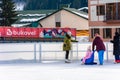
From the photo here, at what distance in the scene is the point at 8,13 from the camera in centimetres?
7038

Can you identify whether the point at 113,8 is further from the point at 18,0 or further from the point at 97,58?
the point at 18,0

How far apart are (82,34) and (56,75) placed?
157 feet

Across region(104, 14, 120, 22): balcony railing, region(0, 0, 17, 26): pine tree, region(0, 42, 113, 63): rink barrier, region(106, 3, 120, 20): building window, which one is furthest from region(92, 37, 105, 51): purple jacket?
region(0, 0, 17, 26): pine tree

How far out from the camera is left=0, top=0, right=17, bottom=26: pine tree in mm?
69688

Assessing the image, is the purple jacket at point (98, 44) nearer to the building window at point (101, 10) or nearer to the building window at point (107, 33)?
the building window at point (107, 33)

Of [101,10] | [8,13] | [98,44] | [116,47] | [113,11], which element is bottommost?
[116,47]

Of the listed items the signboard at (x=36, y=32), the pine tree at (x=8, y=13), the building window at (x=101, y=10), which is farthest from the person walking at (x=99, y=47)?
the pine tree at (x=8, y=13)

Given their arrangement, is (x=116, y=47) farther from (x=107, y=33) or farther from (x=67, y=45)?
(x=107, y=33)

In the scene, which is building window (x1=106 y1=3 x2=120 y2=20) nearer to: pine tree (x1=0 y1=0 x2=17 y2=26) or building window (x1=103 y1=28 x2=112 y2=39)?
building window (x1=103 y1=28 x2=112 y2=39)

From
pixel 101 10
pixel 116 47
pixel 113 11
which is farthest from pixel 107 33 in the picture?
pixel 116 47

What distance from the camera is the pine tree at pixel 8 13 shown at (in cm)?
6969

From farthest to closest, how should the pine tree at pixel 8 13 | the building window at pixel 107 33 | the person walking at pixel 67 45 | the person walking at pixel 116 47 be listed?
the pine tree at pixel 8 13 → the building window at pixel 107 33 → the person walking at pixel 67 45 → the person walking at pixel 116 47

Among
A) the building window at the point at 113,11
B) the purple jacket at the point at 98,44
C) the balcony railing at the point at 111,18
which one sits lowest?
the purple jacket at the point at 98,44

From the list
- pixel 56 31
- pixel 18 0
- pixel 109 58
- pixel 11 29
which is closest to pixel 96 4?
pixel 56 31
